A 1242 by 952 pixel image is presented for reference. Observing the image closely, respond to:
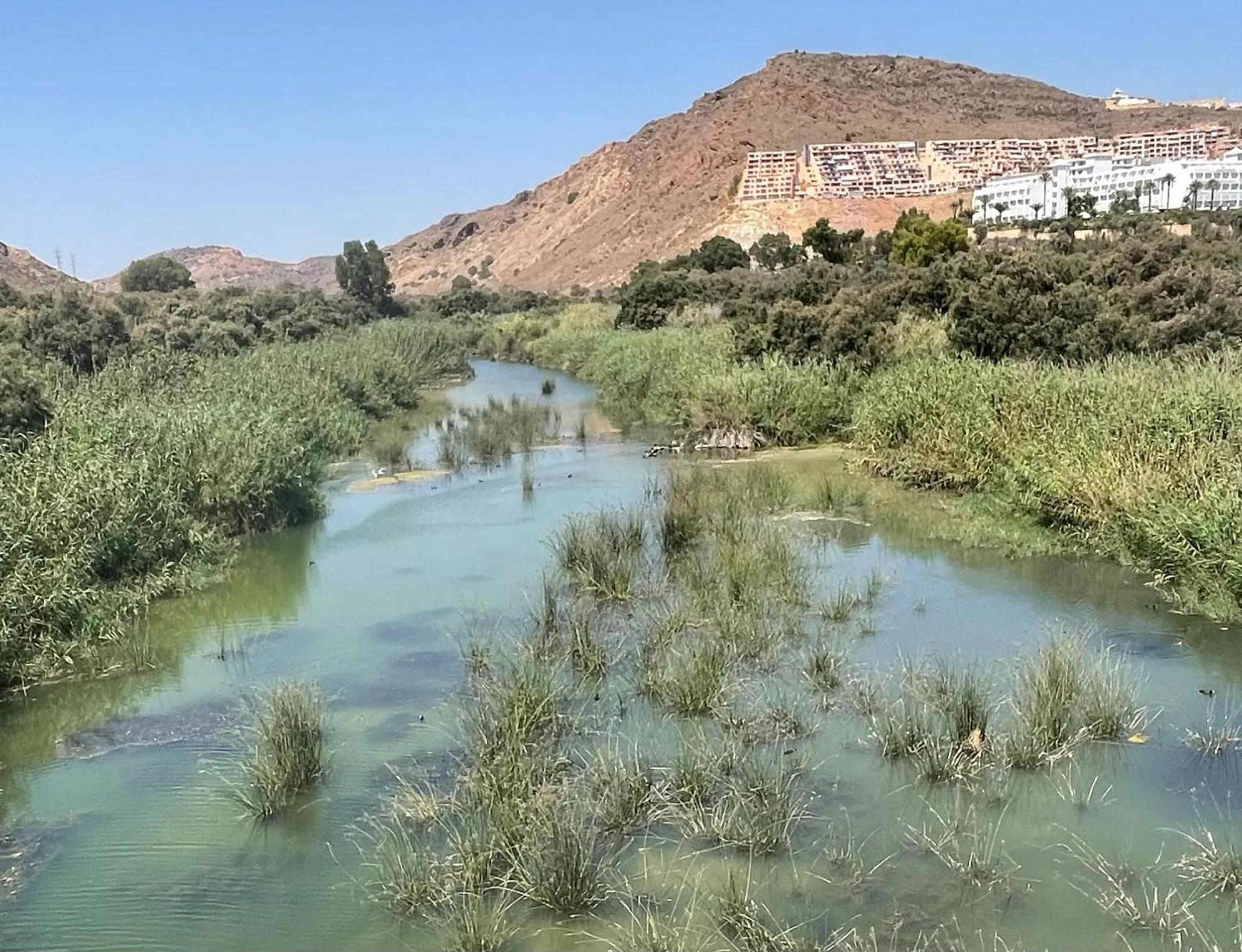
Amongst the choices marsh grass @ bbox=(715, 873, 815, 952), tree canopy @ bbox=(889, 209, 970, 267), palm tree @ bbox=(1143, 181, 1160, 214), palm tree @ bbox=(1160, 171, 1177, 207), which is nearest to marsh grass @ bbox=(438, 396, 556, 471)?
marsh grass @ bbox=(715, 873, 815, 952)

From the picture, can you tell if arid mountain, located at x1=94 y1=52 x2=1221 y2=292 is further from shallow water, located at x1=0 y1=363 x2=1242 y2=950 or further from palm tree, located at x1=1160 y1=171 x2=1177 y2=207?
shallow water, located at x1=0 y1=363 x2=1242 y2=950

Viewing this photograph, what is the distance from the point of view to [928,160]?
87.2 m

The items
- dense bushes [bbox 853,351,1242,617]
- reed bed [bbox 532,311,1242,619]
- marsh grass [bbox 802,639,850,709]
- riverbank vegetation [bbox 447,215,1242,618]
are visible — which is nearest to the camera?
marsh grass [bbox 802,639,850,709]

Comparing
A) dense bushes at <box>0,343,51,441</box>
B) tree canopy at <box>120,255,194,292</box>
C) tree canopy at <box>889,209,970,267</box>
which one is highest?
tree canopy at <box>120,255,194,292</box>

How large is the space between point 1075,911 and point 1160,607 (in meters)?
4.64

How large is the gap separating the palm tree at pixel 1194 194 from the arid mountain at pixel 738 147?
1574 centimetres

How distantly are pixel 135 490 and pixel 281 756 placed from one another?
5.19 meters

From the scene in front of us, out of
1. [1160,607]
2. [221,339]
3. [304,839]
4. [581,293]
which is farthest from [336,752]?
[581,293]

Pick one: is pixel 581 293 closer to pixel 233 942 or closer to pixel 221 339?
pixel 221 339

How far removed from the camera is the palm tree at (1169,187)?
71375 mm

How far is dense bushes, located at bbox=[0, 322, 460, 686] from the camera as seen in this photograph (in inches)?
340

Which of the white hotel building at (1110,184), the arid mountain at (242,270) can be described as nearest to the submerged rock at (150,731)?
the white hotel building at (1110,184)

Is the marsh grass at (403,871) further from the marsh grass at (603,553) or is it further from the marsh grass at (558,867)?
the marsh grass at (603,553)

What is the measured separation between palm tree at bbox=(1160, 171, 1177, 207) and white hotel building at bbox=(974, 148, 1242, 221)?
0.04 meters
